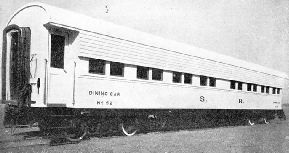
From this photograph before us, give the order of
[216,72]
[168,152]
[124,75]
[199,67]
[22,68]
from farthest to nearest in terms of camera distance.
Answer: [216,72], [199,67], [124,75], [22,68], [168,152]

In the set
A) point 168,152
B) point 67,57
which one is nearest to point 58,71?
point 67,57

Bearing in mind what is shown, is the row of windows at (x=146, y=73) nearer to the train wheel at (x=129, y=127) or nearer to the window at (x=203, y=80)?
the window at (x=203, y=80)

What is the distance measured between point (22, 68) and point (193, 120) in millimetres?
8302

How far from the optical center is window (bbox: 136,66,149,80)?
10648 millimetres

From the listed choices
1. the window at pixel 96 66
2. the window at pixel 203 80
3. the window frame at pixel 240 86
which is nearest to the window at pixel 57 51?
the window at pixel 96 66

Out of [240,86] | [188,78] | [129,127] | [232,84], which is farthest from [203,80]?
[129,127]

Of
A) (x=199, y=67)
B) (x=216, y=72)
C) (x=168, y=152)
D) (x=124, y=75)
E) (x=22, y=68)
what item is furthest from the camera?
(x=216, y=72)

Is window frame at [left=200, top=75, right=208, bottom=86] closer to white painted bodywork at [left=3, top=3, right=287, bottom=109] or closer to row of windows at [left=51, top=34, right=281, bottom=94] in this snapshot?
row of windows at [left=51, top=34, right=281, bottom=94]

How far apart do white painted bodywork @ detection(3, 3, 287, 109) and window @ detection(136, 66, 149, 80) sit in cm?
19

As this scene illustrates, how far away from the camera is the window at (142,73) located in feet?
34.9

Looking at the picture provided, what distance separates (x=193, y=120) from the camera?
1420 centimetres

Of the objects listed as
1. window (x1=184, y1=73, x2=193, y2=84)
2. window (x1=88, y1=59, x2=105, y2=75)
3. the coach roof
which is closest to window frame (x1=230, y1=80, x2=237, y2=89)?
the coach roof

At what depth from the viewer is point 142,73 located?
426 inches

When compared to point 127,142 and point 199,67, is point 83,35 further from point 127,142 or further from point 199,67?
point 199,67
